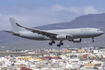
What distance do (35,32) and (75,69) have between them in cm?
11344

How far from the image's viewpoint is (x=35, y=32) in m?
87.6

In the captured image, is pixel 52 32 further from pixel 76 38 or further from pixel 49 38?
pixel 76 38

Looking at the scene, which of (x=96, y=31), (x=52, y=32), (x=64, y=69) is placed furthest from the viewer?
(x=64, y=69)

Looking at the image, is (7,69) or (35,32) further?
(7,69)

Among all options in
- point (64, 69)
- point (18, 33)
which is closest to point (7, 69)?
point (64, 69)

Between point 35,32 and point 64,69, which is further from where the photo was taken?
point 64,69

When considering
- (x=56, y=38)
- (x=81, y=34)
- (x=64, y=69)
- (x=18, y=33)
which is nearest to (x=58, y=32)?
(x=56, y=38)

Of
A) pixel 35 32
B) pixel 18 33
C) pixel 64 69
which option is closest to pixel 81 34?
pixel 35 32

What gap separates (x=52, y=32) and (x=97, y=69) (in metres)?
113

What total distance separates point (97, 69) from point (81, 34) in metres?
116

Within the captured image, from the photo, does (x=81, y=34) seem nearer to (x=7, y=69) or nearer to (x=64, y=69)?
(x=64, y=69)

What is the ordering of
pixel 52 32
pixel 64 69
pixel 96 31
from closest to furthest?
1. pixel 96 31
2. pixel 52 32
3. pixel 64 69

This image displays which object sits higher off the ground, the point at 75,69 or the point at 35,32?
the point at 35,32

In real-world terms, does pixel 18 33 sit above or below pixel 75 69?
above
